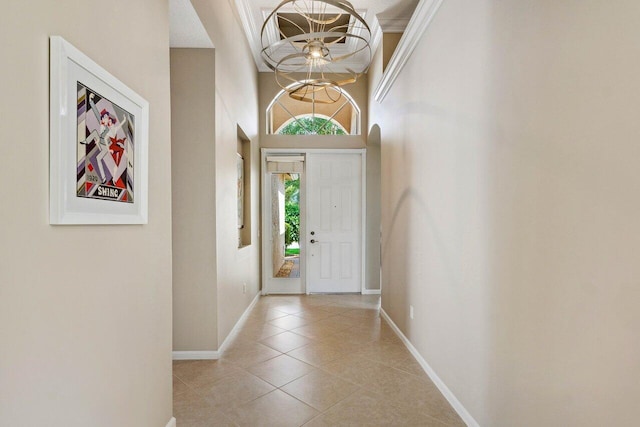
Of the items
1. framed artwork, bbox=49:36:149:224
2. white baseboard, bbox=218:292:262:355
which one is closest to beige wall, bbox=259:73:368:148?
white baseboard, bbox=218:292:262:355

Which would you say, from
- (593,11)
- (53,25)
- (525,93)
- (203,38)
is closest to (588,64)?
(593,11)

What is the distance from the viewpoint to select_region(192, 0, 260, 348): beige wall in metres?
3.27

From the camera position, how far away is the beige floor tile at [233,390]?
2518 mm

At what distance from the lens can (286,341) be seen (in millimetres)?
3744

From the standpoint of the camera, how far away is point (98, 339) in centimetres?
136

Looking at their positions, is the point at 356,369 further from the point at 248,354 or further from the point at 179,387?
the point at 179,387

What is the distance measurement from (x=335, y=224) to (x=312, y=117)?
1836 millimetres

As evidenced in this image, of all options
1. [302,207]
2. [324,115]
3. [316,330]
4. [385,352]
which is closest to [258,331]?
[316,330]

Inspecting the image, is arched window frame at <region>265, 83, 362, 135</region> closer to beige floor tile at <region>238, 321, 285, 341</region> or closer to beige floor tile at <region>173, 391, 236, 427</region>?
beige floor tile at <region>238, 321, 285, 341</region>

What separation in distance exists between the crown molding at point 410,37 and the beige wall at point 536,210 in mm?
135

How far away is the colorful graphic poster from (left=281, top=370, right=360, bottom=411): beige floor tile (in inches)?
71.7

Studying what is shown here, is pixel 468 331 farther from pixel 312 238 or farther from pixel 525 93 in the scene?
pixel 312 238

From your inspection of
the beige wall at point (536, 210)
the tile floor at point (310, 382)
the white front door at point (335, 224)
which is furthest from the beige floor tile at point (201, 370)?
the white front door at point (335, 224)

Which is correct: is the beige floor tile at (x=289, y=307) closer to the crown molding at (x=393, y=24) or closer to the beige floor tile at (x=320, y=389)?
the beige floor tile at (x=320, y=389)
